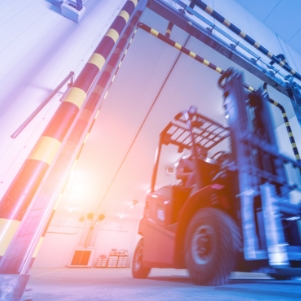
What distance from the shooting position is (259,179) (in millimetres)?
1759

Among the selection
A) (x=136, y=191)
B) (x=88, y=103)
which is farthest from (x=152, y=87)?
(x=136, y=191)

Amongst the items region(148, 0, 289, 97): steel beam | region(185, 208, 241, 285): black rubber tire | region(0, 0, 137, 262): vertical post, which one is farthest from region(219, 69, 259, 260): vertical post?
region(0, 0, 137, 262): vertical post

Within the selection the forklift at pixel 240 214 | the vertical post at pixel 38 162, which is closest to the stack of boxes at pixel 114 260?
the forklift at pixel 240 214

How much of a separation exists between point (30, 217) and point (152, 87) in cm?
441

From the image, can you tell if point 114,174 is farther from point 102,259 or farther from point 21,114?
point 102,259

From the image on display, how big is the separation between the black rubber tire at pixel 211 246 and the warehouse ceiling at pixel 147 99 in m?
3.77

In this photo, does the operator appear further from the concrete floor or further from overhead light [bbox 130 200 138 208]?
overhead light [bbox 130 200 138 208]

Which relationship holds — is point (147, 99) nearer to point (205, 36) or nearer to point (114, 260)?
point (205, 36)

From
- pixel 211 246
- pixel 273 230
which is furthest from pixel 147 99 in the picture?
pixel 273 230

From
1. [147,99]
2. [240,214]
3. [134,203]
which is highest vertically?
[147,99]

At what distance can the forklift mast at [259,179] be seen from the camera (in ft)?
4.51

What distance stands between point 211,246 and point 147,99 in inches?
165

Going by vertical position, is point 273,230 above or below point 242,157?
below

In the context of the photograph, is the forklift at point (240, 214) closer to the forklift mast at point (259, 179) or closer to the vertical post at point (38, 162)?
the forklift mast at point (259, 179)
